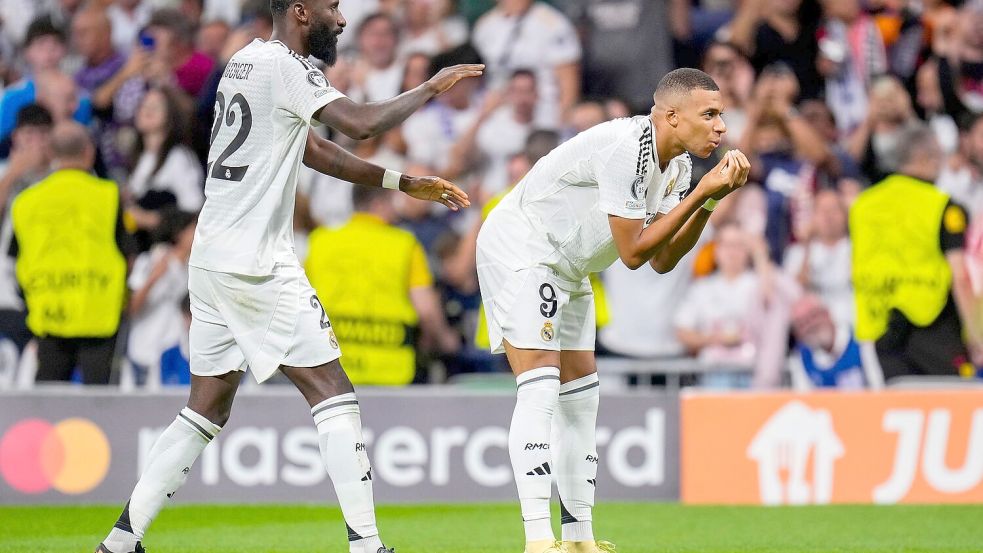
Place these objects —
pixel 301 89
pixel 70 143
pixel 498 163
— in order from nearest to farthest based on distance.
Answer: pixel 301 89 < pixel 70 143 < pixel 498 163

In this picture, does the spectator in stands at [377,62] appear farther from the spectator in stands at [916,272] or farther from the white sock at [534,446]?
the white sock at [534,446]

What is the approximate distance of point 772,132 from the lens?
1208 centimetres

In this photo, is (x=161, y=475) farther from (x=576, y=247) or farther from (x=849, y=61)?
(x=849, y=61)

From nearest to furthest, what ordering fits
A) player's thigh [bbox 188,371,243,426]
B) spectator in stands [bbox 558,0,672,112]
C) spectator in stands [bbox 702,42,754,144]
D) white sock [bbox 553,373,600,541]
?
player's thigh [bbox 188,371,243,426] < white sock [bbox 553,373,600,541] < spectator in stands [bbox 702,42,754,144] < spectator in stands [bbox 558,0,672,112]

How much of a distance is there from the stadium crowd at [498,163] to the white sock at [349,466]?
16.3 feet

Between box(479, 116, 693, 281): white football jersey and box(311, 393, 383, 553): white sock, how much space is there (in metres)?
1.11

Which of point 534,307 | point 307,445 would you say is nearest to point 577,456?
point 534,307

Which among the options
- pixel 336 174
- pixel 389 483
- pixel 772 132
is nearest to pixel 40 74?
pixel 389 483

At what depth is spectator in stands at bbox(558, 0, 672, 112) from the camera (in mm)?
12414

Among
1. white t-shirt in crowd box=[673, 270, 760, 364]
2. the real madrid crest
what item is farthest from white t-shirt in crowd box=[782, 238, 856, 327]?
the real madrid crest

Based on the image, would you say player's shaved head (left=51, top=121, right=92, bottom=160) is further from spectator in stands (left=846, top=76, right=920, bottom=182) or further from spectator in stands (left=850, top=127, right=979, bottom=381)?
spectator in stands (left=846, top=76, right=920, bottom=182)

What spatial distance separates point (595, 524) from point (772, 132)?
15.9 ft

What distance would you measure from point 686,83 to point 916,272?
519cm

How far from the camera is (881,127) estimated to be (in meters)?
12.1
